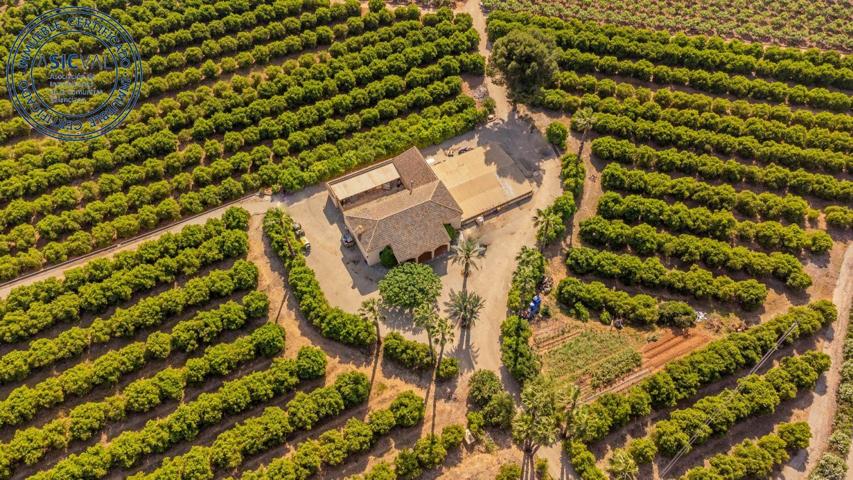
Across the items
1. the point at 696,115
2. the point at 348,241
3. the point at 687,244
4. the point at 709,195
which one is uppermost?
the point at 348,241

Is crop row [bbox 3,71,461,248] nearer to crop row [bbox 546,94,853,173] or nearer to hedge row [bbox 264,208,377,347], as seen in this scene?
hedge row [bbox 264,208,377,347]

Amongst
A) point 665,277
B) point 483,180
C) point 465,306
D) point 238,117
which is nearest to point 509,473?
point 465,306

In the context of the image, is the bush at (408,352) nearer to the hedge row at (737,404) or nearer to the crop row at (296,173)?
the hedge row at (737,404)

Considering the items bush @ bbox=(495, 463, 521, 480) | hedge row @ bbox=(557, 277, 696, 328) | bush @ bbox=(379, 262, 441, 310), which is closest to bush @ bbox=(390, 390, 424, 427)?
bush @ bbox=(495, 463, 521, 480)

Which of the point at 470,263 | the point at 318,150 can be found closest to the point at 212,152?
the point at 318,150

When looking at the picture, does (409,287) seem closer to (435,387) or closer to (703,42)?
(435,387)

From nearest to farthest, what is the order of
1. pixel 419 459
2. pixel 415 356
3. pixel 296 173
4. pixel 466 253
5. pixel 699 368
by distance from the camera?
pixel 419 459 < pixel 699 368 < pixel 415 356 < pixel 466 253 < pixel 296 173

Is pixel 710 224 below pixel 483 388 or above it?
above
